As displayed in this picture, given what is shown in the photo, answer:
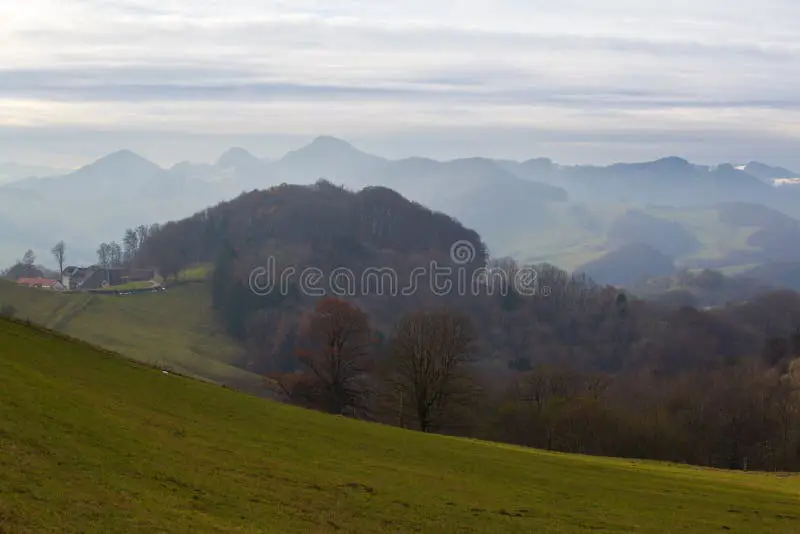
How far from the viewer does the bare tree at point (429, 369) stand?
173ft

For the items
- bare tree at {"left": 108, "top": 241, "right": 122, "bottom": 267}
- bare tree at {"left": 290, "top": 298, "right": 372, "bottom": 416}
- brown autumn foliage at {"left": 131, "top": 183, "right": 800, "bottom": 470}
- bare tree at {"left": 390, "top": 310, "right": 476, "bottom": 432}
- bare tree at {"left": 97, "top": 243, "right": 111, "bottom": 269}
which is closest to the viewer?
bare tree at {"left": 390, "top": 310, "right": 476, "bottom": 432}

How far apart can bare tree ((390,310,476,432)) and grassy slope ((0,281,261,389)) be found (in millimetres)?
27036

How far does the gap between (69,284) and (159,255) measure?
25.4m

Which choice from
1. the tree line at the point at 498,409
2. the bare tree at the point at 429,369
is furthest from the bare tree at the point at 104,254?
the bare tree at the point at 429,369

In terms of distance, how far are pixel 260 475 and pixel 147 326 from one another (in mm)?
90406

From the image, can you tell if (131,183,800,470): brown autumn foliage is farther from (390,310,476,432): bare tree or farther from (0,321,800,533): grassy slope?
(0,321,800,533): grassy slope

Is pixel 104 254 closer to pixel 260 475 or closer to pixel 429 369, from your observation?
pixel 429 369

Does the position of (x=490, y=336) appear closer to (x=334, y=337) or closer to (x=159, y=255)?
(x=159, y=255)

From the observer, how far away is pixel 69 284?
Answer: 5413 inches

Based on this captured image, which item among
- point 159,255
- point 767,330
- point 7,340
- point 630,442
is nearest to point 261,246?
point 159,255

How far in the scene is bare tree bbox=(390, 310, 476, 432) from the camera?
52.7 meters

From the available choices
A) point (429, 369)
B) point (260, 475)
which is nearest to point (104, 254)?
point (429, 369)

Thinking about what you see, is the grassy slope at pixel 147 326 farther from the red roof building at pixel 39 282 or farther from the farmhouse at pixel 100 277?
the red roof building at pixel 39 282

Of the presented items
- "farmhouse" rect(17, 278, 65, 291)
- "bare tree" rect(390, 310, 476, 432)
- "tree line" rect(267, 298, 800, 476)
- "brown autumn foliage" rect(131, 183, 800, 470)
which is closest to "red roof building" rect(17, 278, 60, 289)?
"farmhouse" rect(17, 278, 65, 291)
